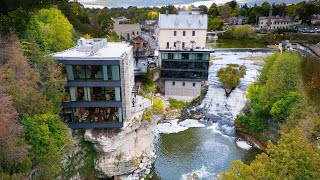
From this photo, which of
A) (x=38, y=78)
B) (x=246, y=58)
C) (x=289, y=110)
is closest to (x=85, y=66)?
(x=38, y=78)

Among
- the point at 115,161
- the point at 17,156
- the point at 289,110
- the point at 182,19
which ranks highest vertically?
the point at 182,19

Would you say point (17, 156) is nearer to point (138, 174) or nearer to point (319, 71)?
point (138, 174)

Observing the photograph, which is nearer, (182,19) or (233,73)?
(182,19)

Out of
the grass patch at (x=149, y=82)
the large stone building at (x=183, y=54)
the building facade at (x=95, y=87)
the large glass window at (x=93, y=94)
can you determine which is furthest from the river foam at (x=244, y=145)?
the large glass window at (x=93, y=94)

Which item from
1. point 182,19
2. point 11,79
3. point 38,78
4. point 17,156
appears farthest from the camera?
point 182,19

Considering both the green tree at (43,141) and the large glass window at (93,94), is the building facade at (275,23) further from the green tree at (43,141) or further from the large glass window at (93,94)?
the green tree at (43,141)

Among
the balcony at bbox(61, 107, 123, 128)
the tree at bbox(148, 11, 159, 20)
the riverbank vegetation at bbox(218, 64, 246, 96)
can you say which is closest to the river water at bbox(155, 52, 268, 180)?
the riverbank vegetation at bbox(218, 64, 246, 96)

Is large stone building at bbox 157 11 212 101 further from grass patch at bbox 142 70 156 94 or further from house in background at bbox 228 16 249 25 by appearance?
house in background at bbox 228 16 249 25
